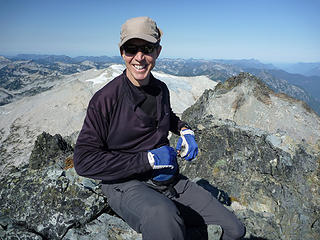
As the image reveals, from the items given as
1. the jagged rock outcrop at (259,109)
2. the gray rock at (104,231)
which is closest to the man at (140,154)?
the gray rock at (104,231)

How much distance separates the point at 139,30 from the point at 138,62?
24.5 inches

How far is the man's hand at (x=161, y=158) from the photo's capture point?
392cm

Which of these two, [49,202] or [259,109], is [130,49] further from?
[259,109]

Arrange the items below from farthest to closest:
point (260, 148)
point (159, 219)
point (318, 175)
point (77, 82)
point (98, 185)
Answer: point (77, 82) < point (260, 148) < point (318, 175) < point (98, 185) < point (159, 219)

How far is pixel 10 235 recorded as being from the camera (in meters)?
4.16

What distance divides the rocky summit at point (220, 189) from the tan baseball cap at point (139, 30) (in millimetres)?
4068

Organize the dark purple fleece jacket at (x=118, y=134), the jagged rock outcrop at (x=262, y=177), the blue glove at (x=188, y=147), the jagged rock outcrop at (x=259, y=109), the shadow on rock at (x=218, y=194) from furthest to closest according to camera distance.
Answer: the jagged rock outcrop at (x=259, y=109) → the shadow on rock at (x=218, y=194) → the jagged rock outcrop at (x=262, y=177) → the blue glove at (x=188, y=147) → the dark purple fleece jacket at (x=118, y=134)

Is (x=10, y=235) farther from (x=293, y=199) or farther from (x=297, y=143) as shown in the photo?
(x=297, y=143)

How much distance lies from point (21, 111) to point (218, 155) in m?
67.8

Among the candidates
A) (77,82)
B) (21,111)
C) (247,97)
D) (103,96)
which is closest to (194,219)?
(103,96)

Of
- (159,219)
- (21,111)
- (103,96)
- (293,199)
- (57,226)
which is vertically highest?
(103,96)

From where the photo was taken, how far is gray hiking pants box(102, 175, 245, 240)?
129 inches

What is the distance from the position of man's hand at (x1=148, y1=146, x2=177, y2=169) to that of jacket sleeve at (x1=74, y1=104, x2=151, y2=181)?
10 centimetres

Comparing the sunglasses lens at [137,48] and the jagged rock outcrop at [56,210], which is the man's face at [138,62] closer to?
the sunglasses lens at [137,48]
